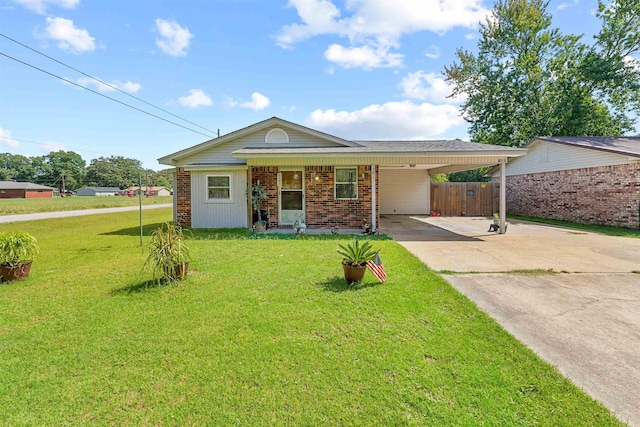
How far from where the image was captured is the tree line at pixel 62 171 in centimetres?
9519

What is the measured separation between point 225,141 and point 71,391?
34.7ft

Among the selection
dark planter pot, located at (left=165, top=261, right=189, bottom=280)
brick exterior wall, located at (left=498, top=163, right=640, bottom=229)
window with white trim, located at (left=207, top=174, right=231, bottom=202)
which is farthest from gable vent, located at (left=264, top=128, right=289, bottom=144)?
brick exterior wall, located at (left=498, top=163, right=640, bottom=229)

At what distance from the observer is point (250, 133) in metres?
11.9

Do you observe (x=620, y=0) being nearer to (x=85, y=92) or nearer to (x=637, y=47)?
(x=637, y=47)

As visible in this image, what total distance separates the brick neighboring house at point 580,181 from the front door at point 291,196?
40.4 ft

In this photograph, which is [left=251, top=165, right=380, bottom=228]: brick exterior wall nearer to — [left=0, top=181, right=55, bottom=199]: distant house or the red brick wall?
the red brick wall

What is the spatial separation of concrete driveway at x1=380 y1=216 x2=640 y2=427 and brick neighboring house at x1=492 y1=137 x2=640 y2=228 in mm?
4043

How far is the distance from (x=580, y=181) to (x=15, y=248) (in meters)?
19.4

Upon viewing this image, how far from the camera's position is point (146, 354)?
2.97 metres

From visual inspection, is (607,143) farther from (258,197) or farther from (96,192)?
(96,192)

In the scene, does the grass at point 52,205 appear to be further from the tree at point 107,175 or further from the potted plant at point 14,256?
the tree at point 107,175

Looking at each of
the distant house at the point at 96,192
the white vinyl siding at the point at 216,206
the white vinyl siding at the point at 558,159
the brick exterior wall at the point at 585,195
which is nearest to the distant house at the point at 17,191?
the distant house at the point at 96,192

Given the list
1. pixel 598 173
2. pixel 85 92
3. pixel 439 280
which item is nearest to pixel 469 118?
pixel 598 173

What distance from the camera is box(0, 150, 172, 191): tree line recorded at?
3748 inches
